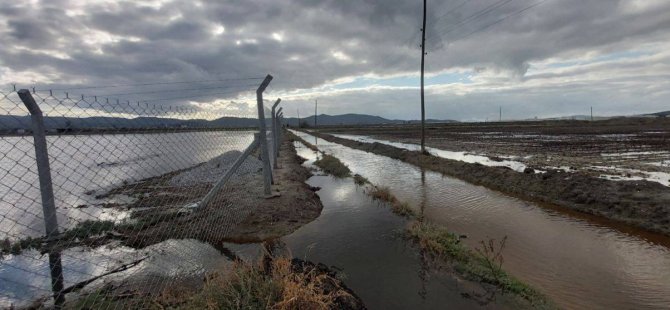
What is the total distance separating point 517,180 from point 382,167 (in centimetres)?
780

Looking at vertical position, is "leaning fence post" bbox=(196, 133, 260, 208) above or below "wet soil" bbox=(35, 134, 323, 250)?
above

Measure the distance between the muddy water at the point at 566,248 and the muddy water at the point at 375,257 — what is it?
58.0 inches

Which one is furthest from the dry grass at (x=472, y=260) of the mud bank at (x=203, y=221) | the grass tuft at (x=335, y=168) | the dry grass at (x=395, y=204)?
the grass tuft at (x=335, y=168)

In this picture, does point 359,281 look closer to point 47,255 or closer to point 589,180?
point 47,255

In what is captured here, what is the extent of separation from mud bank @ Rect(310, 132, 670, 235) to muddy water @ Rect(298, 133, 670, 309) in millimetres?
562

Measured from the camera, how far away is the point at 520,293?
4.91 meters

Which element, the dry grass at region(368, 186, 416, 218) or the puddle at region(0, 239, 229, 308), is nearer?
the puddle at region(0, 239, 229, 308)

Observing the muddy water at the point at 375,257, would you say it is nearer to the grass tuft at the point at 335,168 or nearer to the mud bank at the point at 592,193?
the mud bank at the point at 592,193

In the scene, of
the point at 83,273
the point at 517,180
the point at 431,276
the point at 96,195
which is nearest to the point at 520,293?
the point at 431,276

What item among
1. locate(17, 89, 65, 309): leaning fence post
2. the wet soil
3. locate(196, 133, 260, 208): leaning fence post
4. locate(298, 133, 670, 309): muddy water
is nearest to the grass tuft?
locate(298, 133, 670, 309): muddy water

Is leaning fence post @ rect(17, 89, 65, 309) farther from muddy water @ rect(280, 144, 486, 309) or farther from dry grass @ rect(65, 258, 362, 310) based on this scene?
muddy water @ rect(280, 144, 486, 309)

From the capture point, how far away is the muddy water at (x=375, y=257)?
191 inches

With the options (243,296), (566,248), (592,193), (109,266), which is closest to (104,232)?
(109,266)

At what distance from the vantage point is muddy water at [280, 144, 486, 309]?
4852 millimetres
